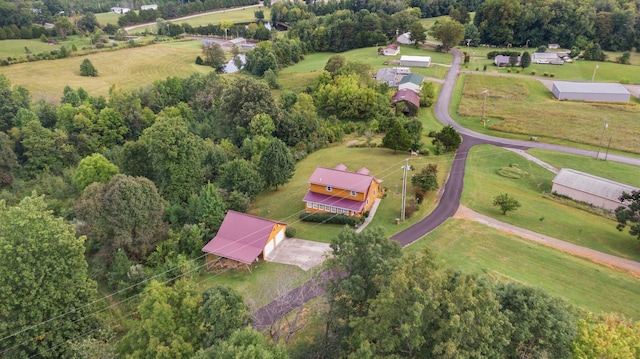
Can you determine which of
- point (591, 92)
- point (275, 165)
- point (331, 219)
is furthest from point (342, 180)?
point (591, 92)

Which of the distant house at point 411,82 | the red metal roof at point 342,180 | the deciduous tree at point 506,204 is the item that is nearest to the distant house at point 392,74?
the distant house at point 411,82

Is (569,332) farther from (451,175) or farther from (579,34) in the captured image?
(579,34)

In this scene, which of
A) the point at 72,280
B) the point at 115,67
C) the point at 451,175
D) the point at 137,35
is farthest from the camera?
the point at 137,35

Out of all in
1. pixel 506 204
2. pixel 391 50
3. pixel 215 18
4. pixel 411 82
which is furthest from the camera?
pixel 215 18

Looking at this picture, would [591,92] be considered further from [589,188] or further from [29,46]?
[29,46]

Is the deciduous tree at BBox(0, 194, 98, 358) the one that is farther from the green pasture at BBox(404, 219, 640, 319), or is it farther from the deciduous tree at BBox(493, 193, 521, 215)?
the deciduous tree at BBox(493, 193, 521, 215)

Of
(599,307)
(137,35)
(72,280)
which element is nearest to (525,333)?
(599,307)
